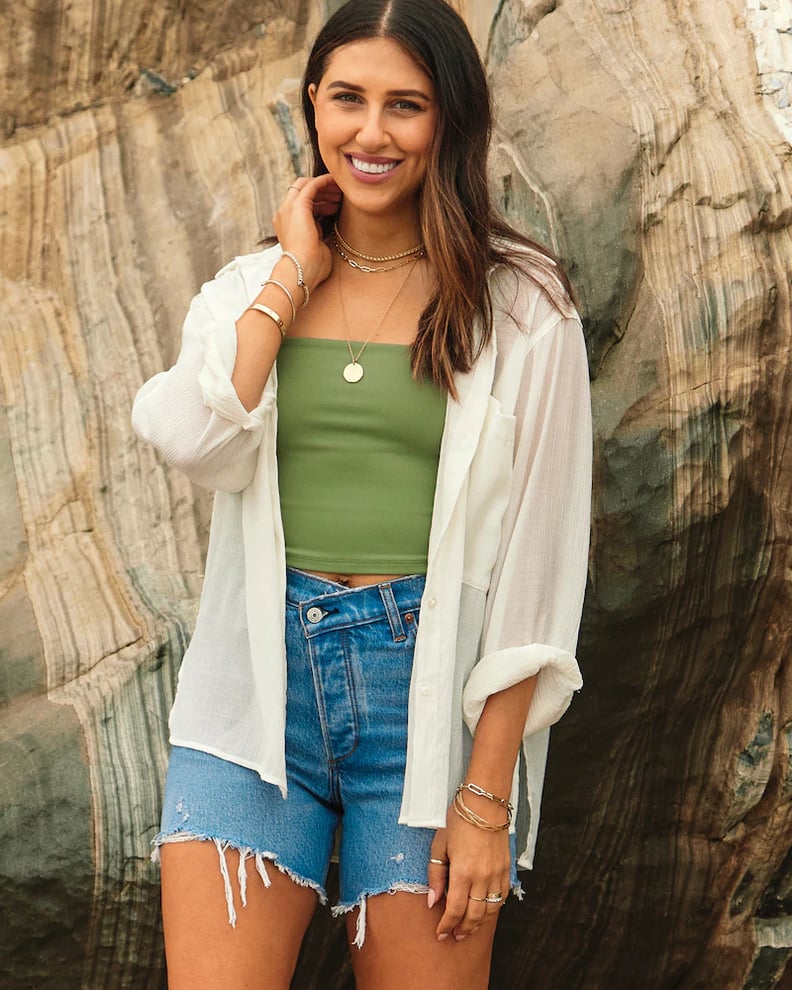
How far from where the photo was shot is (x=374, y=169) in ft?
7.18

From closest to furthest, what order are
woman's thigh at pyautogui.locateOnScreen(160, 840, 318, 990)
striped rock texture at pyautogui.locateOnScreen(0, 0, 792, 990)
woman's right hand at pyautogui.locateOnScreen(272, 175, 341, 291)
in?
woman's thigh at pyautogui.locateOnScreen(160, 840, 318, 990)
woman's right hand at pyautogui.locateOnScreen(272, 175, 341, 291)
striped rock texture at pyautogui.locateOnScreen(0, 0, 792, 990)

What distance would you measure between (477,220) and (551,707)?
82 cm

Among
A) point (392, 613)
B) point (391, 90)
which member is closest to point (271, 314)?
point (391, 90)

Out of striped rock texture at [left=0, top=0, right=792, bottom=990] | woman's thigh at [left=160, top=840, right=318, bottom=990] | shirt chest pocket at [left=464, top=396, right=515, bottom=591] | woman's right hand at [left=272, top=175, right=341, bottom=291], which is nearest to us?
woman's thigh at [left=160, top=840, right=318, bottom=990]

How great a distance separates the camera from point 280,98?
3.57 meters

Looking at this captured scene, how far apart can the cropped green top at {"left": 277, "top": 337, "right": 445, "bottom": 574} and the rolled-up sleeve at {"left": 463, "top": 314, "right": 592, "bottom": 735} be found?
14 centimetres

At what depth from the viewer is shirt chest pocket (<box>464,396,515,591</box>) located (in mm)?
2117

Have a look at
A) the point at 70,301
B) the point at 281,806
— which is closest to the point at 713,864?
the point at 281,806

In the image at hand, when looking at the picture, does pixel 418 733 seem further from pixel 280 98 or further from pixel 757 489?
pixel 280 98

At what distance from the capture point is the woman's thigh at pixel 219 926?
6.59ft

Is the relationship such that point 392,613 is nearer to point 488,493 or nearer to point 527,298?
point 488,493

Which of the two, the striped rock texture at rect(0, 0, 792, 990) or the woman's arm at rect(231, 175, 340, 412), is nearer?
the woman's arm at rect(231, 175, 340, 412)

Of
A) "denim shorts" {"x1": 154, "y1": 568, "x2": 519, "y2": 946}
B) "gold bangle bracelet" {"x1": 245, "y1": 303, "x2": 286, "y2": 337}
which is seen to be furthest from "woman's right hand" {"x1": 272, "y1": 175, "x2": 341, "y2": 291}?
"denim shorts" {"x1": 154, "y1": 568, "x2": 519, "y2": 946}

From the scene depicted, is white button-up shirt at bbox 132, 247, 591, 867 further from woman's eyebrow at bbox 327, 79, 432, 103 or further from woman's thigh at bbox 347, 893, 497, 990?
woman's eyebrow at bbox 327, 79, 432, 103
